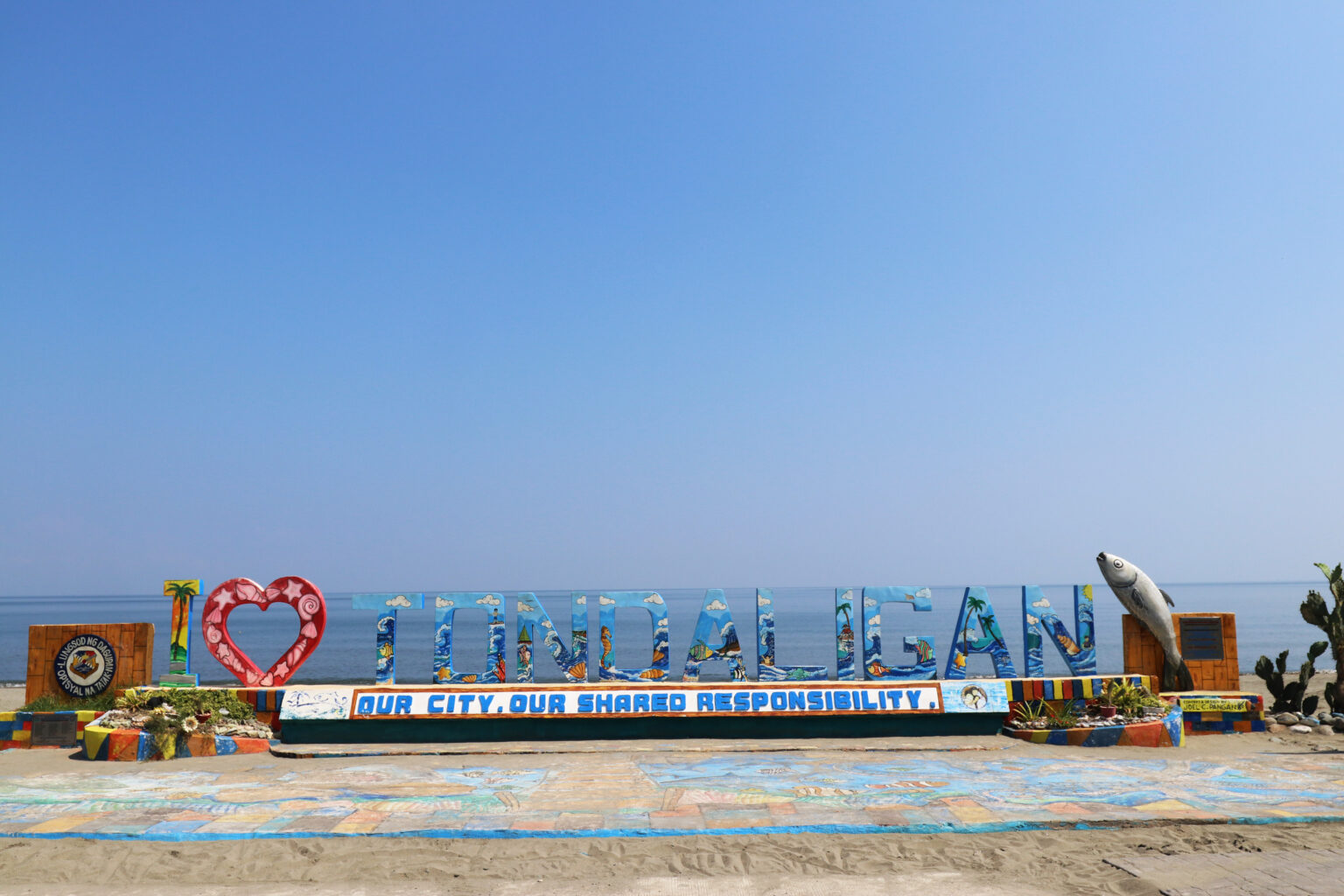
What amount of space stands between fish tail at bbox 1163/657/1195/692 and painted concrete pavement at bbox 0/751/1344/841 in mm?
3330

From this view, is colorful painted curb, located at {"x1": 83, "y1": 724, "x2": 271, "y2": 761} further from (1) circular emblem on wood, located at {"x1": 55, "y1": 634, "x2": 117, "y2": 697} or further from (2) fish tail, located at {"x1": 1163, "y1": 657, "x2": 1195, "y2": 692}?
(2) fish tail, located at {"x1": 1163, "y1": 657, "x2": 1195, "y2": 692}

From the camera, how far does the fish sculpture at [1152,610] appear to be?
19359mm

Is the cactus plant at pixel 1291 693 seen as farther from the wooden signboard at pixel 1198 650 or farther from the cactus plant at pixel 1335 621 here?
the wooden signboard at pixel 1198 650

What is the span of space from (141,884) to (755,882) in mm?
5829

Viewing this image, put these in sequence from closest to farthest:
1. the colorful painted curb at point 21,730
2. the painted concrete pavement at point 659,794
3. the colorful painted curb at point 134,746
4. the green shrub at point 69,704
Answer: the painted concrete pavement at point 659,794 < the colorful painted curb at point 134,746 < the colorful painted curb at point 21,730 < the green shrub at point 69,704

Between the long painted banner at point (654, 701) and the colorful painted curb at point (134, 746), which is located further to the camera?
the long painted banner at point (654, 701)

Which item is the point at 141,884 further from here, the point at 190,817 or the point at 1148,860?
the point at 1148,860

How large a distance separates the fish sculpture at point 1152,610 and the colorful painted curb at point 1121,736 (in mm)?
2383

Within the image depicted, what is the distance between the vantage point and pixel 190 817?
1142cm

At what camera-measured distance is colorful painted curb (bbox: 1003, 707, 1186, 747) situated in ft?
55.6

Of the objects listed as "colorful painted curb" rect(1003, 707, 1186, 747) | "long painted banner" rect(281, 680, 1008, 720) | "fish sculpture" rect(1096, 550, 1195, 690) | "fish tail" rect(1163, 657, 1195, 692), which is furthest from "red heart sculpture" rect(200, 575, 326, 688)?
"fish tail" rect(1163, 657, 1195, 692)

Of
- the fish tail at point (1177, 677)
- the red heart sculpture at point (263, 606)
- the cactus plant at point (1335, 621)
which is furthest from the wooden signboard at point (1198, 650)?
the red heart sculpture at point (263, 606)

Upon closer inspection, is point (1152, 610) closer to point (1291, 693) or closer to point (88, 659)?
point (1291, 693)

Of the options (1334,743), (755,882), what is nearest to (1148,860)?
(755,882)
